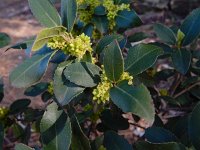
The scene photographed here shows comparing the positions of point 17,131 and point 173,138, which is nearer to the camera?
point 173,138

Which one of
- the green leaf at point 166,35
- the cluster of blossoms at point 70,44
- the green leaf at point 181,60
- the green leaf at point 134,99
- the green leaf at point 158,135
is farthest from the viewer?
the green leaf at point 166,35

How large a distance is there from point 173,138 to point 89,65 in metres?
0.34

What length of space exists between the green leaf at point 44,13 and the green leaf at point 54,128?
23 cm

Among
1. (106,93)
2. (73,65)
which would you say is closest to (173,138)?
(106,93)

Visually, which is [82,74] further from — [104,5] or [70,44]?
[104,5]

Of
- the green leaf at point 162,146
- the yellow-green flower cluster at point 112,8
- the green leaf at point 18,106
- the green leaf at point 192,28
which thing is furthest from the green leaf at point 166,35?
the green leaf at point 18,106

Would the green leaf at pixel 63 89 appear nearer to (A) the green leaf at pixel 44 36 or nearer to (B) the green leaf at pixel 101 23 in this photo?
(A) the green leaf at pixel 44 36

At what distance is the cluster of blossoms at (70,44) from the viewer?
0.95 metres

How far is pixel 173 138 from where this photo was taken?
1.05 m

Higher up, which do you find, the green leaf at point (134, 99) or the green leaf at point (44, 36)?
the green leaf at point (44, 36)

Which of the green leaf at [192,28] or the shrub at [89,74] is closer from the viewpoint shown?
the shrub at [89,74]

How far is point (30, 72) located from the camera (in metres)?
1.01

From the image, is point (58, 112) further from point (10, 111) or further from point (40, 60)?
point (10, 111)

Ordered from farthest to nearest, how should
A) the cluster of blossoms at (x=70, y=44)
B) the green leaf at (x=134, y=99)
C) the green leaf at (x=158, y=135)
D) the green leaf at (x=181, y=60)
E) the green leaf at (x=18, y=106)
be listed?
the green leaf at (x=18, y=106)
the green leaf at (x=181, y=60)
the green leaf at (x=158, y=135)
the cluster of blossoms at (x=70, y=44)
the green leaf at (x=134, y=99)
